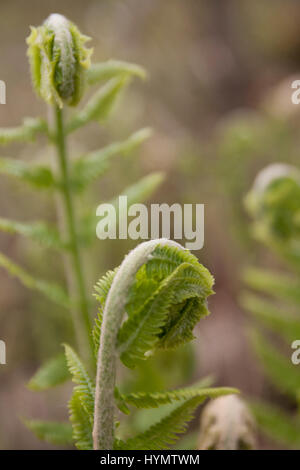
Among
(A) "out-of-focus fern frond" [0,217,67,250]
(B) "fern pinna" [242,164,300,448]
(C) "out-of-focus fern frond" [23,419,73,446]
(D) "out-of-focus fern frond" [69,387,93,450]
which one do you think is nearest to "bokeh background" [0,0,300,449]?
(B) "fern pinna" [242,164,300,448]

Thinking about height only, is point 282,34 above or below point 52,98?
above

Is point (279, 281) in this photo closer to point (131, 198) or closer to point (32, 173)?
point (131, 198)

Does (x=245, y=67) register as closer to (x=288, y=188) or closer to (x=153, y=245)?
(x=288, y=188)

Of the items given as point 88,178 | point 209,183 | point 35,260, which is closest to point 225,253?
point 209,183

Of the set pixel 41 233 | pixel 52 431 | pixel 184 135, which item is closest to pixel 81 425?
pixel 52 431

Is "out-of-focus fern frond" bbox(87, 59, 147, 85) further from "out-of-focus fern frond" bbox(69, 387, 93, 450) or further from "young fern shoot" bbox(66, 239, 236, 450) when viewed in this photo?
"out-of-focus fern frond" bbox(69, 387, 93, 450)
